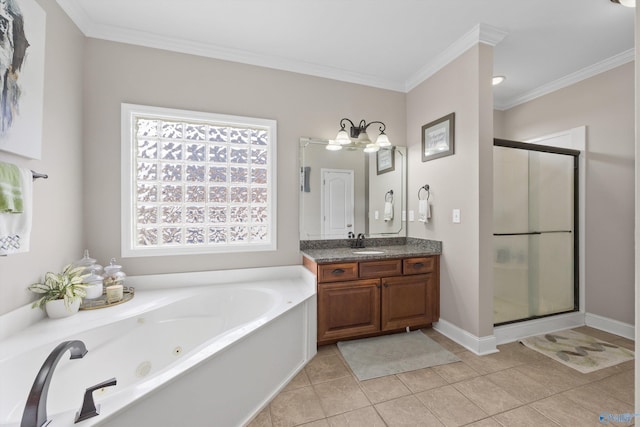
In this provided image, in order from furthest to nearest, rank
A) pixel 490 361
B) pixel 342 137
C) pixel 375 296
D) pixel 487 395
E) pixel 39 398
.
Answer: pixel 342 137 < pixel 375 296 < pixel 490 361 < pixel 487 395 < pixel 39 398

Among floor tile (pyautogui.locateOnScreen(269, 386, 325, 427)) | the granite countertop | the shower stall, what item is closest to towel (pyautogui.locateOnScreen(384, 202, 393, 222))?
the granite countertop

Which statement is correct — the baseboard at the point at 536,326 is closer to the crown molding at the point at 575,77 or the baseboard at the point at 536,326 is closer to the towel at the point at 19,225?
the crown molding at the point at 575,77

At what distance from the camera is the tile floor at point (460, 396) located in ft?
5.09

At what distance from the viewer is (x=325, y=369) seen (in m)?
2.06

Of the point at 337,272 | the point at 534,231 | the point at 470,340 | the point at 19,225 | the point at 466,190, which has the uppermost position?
the point at 466,190

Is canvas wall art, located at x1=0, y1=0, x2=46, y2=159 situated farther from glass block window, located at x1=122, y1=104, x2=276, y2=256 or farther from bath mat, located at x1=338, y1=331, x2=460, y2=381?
bath mat, located at x1=338, y1=331, x2=460, y2=381

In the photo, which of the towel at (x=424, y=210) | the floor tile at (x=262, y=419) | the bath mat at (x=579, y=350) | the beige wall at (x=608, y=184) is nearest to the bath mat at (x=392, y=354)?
the floor tile at (x=262, y=419)

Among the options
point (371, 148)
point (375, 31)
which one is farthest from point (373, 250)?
point (375, 31)

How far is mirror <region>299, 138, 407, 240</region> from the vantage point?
281 centimetres

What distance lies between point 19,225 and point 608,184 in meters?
4.61

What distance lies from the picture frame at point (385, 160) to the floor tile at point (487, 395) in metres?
2.08

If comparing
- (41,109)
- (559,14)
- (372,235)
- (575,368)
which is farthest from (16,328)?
(559,14)

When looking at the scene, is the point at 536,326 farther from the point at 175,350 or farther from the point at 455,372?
the point at 175,350

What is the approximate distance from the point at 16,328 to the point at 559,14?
4153mm
